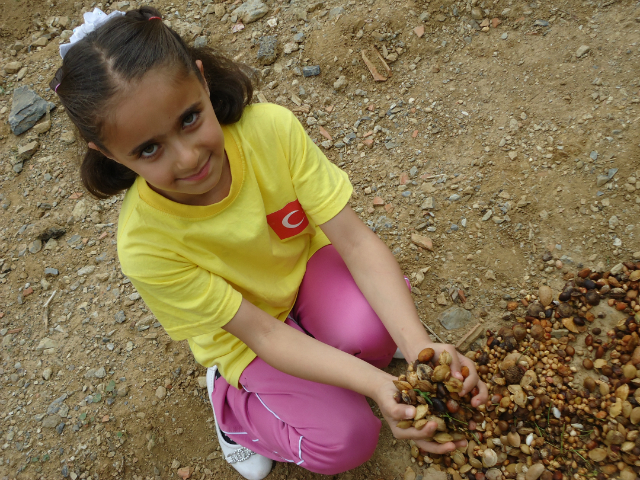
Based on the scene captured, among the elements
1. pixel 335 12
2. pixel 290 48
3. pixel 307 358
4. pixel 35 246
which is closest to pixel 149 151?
pixel 307 358

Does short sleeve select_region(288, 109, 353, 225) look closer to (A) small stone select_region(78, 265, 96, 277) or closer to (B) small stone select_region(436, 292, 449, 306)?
(B) small stone select_region(436, 292, 449, 306)

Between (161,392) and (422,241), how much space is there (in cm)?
137

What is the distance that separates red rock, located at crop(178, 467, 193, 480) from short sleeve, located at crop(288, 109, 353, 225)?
3.99ft

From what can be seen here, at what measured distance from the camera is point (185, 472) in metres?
2.07

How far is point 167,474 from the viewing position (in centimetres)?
208

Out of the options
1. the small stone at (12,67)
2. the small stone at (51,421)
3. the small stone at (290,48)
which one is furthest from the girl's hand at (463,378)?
the small stone at (12,67)

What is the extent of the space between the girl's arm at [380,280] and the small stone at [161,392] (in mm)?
1088

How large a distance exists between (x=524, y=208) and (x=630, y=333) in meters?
0.68

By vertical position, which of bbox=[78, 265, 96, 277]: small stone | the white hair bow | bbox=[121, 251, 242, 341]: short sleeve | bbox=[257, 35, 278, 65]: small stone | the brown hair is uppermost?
the white hair bow

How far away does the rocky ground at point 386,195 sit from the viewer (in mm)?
2117

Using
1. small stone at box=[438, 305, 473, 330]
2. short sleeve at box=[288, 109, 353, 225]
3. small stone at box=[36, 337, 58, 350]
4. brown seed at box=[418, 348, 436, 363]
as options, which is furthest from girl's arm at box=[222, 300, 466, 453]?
small stone at box=[36, 337, 58, 350]

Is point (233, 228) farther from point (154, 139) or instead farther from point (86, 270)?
point (86, 270)

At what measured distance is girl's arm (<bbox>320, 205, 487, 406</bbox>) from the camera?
1.62 m

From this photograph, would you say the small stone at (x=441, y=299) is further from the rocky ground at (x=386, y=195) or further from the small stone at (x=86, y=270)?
the small stone at (x=86, y=270)
